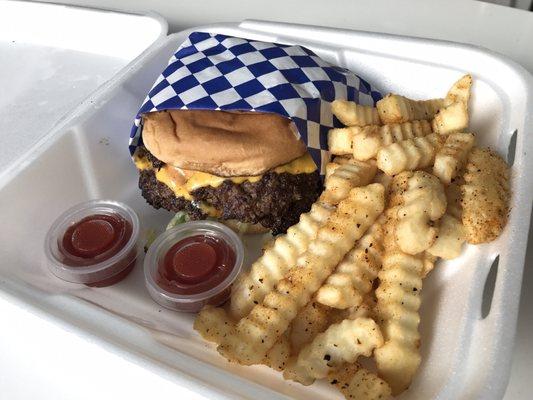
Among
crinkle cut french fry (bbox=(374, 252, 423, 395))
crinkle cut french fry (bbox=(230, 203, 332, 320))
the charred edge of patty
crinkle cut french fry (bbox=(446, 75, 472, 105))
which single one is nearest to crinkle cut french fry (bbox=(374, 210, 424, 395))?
crinkle cut french fry (bbox=(374, 252, 423, 395))

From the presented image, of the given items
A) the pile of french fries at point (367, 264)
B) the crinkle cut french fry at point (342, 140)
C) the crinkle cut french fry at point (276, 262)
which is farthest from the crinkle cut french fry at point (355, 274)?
the crinkle cut french fry at point (342, 140)

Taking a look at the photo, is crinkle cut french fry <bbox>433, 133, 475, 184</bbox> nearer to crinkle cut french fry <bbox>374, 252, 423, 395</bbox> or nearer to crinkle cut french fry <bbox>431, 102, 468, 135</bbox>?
crinkle cut french fry <bbox>431, 102, 468, 135</bbox>

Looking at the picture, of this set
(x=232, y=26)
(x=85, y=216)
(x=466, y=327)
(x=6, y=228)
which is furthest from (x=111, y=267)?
(x=232, y=26)

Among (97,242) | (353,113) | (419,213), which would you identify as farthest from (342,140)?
(97,242)

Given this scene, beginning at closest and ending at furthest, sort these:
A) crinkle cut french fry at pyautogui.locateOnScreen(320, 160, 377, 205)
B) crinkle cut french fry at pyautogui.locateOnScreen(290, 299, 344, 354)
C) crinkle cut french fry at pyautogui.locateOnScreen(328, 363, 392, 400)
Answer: crinkle cut french fry at pyautogui.locateOnScreen(328, 363, 392, 400), crinkle cut french fry at pyautogui.locateOnScreen(290, 299, 344, 354), crinkle cut french fry at pyautogui.locateOnScreen(320, 160, 377, 205)

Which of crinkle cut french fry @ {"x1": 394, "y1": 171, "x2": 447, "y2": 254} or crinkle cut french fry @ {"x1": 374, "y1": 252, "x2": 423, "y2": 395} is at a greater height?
crinkle cut french fry @ {"x1": 394, "y1": 171, "x2": 447, "y2": 254}

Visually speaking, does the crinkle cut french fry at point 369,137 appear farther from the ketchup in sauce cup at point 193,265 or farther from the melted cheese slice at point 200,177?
the ketchup in sauce cup at point 193,265

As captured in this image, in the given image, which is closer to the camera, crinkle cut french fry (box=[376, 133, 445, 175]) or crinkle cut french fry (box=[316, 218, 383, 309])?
crinkle cut french fry (box=[316, 218, 383, 309])
